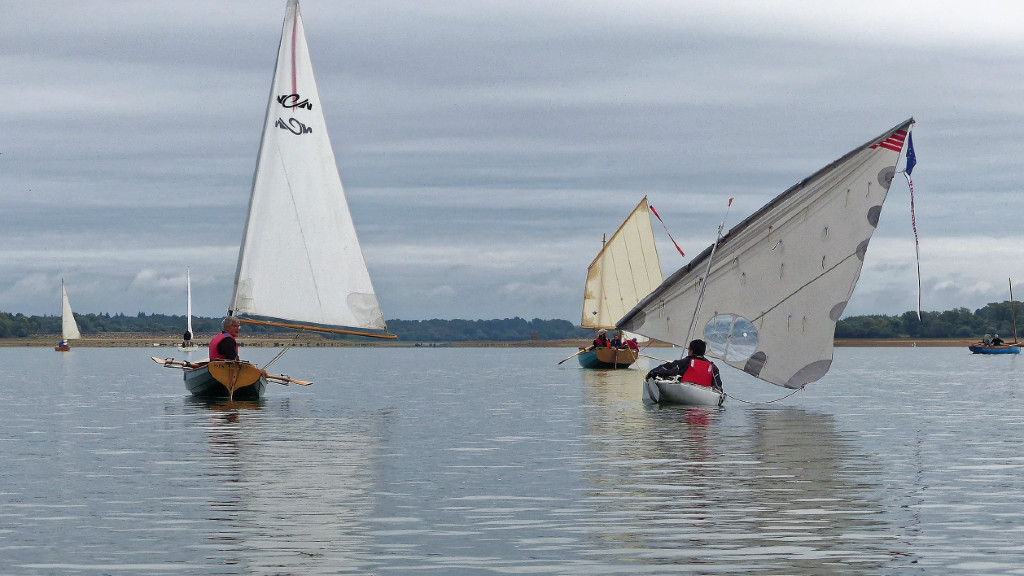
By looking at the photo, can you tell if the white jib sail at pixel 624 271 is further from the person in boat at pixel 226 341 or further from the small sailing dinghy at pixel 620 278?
the person in boat at pixel 226 341

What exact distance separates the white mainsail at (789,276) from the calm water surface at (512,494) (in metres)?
→ 3.17

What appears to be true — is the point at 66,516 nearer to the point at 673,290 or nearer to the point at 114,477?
the point at 114,477

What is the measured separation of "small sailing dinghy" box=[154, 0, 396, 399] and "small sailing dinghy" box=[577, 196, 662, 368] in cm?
6475

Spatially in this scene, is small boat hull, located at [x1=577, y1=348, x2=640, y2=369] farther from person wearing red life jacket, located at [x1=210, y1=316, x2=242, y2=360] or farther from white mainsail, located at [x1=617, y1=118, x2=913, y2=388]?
person wearing red life jacket, located at [x1=210, y1=316, x2=242, y2=360]

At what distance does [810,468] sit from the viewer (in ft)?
102

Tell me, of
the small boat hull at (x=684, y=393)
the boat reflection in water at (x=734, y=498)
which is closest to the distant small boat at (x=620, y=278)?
the small boat hull at (x=684, y=393)

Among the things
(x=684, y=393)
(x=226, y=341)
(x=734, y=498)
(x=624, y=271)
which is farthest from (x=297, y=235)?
(x=624, y=271)

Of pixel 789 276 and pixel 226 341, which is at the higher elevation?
pixel 789 276

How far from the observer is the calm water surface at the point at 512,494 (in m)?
19.1

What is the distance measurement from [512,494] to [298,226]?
3052 centimetres

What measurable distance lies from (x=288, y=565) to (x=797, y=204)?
38.0m

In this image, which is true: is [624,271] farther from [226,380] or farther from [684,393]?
[226,380]

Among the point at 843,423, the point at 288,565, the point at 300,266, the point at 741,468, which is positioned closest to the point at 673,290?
the point at 843,423

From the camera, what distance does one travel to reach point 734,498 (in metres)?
25.4
